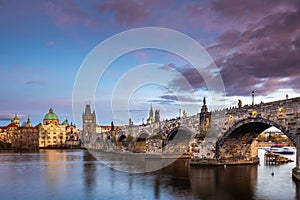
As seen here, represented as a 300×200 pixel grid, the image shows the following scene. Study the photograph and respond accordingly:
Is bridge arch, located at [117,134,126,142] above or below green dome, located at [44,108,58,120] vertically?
below

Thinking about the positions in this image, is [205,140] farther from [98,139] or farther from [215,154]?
[98,139]

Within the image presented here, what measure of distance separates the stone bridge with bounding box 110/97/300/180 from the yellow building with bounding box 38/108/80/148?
12153cm

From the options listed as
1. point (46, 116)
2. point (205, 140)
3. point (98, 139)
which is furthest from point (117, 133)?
point (46, 116)

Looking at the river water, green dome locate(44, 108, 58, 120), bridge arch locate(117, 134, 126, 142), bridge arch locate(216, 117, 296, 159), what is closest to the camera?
the river water

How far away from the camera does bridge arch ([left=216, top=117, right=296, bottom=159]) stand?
43.3 meters

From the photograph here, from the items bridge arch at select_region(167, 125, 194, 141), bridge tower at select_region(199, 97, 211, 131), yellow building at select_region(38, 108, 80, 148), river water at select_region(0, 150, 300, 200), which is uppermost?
bridge tower at select_region(199, 97, 211, 131)

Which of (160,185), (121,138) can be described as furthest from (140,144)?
(160,185)

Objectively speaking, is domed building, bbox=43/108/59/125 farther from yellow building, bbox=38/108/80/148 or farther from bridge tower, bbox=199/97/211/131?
bridge tower, bbox=199/97/211/131

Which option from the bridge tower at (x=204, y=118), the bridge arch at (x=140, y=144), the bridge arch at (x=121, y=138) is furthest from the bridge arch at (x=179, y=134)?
the bridge arch at (x=121, y=138)

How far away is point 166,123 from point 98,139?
6971 cm

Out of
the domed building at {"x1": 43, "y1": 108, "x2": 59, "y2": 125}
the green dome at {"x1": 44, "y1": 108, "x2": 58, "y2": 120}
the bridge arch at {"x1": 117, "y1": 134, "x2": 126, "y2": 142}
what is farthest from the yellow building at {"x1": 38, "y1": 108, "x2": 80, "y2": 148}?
the bridge arch at {"x1": 117, "y1": 134, "x2": 126, "y2": 142}

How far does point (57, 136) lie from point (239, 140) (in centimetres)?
14093

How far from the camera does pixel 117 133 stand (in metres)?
107

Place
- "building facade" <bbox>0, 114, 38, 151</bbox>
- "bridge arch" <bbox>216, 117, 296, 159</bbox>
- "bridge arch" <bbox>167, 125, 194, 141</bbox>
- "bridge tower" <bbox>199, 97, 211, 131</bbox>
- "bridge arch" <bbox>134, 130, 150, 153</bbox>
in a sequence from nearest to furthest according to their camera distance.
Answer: "bridge arch" <bbox>216, 117, 296, 159</bbox>, "bridge tower" <bbox>199, 97, 211, 131</bbox>, "bridge arch" <bbox>167, 125, 194, 141</bbox>, "bridge arch" <bbox>134, 130, 150, 153</bbox>, "building facade" <bbox>0, 114, 38, 151</bbox>
